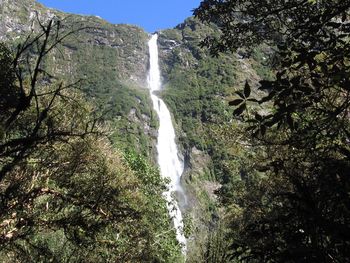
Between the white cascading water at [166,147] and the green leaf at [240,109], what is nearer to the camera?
the green leaf at [240,109]

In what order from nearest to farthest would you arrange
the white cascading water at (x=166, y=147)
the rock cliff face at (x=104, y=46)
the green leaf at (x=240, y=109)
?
the green leaf at (x=240, y=109) < the white cascading water at (x=166, y=147) < the rock cliff face at (x=104, y=46)

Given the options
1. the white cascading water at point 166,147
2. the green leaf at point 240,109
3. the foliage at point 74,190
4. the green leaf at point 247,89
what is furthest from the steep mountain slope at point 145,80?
the green leaf at point 247,89

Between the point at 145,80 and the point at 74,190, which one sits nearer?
the point at 74,190

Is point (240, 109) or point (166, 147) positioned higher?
point (166, 147)

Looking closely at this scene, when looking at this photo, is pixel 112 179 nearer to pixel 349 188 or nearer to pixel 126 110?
pixel 349 188

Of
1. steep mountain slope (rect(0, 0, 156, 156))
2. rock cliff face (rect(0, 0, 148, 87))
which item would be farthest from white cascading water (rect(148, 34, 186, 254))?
rock cliff face (rect(0, 0, 148, 87))

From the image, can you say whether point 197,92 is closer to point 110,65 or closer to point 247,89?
point 110,65

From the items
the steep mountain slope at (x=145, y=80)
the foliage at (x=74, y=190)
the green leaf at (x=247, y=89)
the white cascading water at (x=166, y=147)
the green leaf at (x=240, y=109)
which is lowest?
the green leaf at (x=240, y=109)

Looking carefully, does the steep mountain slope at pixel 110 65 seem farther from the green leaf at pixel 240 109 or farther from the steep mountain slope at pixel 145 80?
the green leaf at pixel 240 109

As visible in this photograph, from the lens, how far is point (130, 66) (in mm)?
172875

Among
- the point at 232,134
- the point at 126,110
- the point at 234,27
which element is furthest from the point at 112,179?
the point at 126,110

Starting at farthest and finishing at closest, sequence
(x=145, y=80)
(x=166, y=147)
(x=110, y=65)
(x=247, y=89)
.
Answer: (x=110, y=65)
(x=145, y=80)
(x=166, y=147)
(x=247, y=89)

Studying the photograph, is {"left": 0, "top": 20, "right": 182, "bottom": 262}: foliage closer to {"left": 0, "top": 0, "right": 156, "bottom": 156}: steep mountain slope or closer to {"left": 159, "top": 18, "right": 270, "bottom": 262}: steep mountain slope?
{"left": 159, "top": 18, "right": 270, "bottom": 262}: steep mountain slope

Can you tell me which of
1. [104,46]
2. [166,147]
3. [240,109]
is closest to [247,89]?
[240,109]
